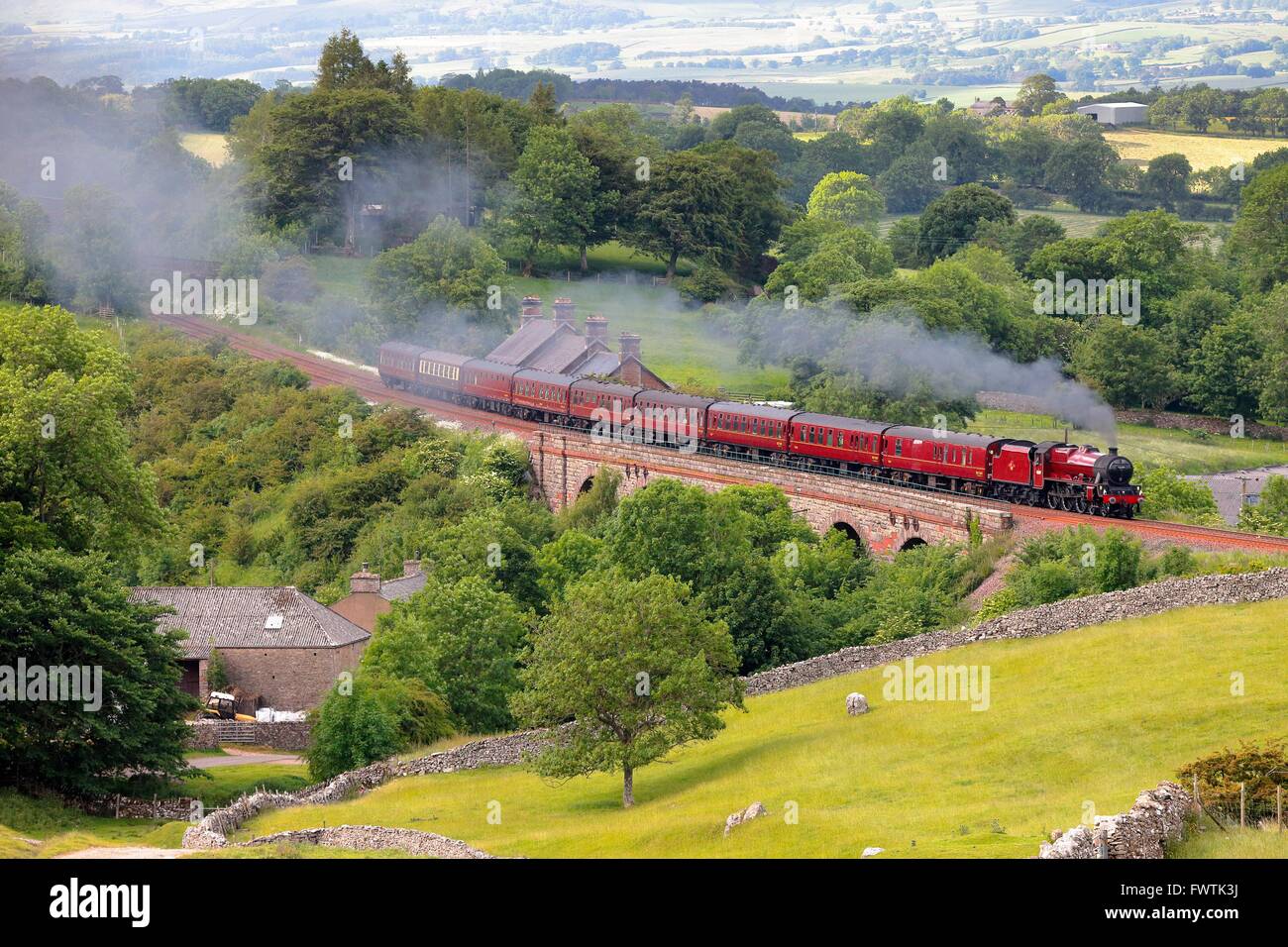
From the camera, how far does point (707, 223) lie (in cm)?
14088

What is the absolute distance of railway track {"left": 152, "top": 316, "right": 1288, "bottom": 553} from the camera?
61.1 meters

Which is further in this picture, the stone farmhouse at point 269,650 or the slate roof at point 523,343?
the slate roof at point 523,343

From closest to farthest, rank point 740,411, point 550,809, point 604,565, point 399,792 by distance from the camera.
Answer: point 550,809 → point 399,792 → point 604,565 → point 740,411

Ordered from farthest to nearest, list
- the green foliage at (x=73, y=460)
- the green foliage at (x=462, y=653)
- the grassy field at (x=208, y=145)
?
1. the grassy field at (x=208, y=145)
2. the green foliage at (x=73, y=460)
3. the green foliage at (x=462, y=653)

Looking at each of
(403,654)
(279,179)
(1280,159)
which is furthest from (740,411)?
(1280,159)

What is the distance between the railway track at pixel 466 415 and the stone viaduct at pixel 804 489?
144 cm

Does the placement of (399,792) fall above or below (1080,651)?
below

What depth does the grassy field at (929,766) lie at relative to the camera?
1426 inches

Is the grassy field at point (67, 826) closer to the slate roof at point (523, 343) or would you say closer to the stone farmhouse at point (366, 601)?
the stone farmhouse at point (366, 601)

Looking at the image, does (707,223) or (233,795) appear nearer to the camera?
(233,795)

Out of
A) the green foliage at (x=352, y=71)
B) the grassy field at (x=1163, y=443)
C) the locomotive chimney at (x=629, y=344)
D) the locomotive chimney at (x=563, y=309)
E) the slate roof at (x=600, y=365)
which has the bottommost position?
the grassy field at (x=1163, y=443)

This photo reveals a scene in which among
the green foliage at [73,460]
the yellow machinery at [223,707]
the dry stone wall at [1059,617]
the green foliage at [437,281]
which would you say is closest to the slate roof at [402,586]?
the yellow machinery at [223,707]

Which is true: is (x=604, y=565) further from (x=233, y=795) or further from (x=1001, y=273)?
(x=1001, y=273)

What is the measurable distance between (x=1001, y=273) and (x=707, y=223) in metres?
21.0
